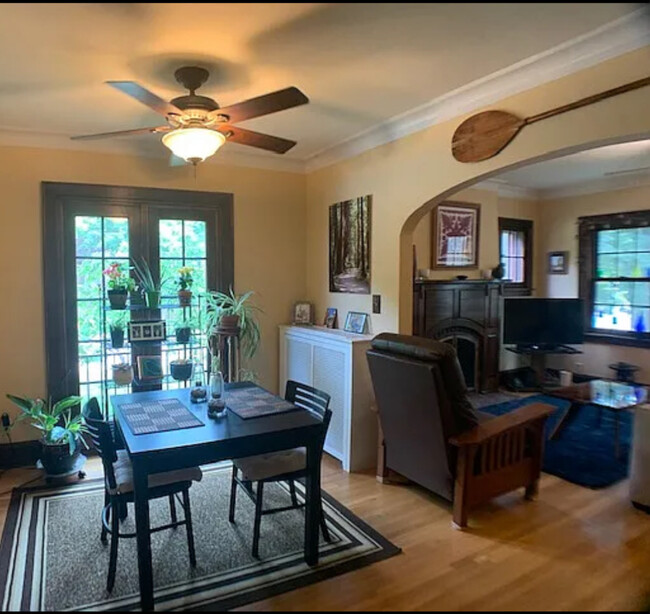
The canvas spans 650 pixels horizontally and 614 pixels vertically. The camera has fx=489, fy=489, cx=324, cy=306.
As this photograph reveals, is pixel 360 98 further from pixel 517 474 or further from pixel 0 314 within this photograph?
pixel 0 314

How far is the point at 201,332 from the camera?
4.34m

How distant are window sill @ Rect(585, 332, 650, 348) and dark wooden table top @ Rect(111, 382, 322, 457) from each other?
4.90m

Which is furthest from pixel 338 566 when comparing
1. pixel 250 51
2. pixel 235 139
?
pixel 250 51

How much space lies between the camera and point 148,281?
4.17m

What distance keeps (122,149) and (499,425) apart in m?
3.61

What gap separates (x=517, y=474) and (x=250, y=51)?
116 inches

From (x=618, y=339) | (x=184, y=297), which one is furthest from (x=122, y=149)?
(x=618, y=339)

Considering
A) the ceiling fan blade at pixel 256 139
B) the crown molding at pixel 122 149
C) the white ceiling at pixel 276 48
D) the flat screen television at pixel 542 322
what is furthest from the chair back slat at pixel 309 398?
the flat screen television at pixel 542 322

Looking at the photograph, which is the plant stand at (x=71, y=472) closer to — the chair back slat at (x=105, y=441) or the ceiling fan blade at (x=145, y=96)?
the chair back slat at (x=105, y=441)

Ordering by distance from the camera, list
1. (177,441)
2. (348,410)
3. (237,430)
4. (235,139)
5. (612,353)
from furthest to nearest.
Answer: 1. (612,353)
2. (348,410)
3. (235,139)
4. (237,430)
5. (177,441)

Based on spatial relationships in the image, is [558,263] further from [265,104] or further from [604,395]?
[265,104]

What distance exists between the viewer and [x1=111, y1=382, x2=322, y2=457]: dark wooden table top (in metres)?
2.17

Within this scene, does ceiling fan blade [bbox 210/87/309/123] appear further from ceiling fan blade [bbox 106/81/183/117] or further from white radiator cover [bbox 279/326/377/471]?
white radiator cover [bbox 279/326/377/471]

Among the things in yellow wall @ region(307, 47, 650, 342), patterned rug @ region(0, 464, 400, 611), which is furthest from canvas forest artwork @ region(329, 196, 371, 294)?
patterned rug @ region(0, 464, 400, 611)
